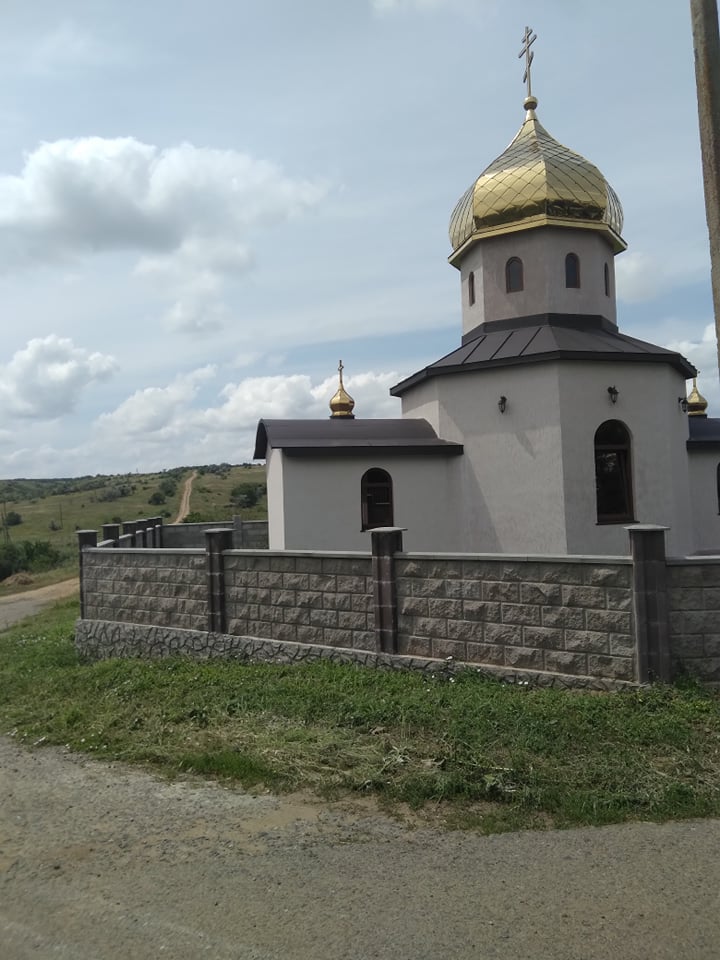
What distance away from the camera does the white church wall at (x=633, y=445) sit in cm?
1156

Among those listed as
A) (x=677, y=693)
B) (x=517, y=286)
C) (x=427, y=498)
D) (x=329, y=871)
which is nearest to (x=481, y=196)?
(x=517, y=286)

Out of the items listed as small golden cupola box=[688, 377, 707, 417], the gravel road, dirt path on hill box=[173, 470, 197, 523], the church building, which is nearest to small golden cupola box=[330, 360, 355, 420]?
the church building

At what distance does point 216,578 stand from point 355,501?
11.7ft

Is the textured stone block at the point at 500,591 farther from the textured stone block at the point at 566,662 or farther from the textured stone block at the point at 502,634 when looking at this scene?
the textured stone block at the point at 566,662

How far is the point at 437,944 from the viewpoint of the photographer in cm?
351

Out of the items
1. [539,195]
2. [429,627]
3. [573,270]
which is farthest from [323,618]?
[539,195]

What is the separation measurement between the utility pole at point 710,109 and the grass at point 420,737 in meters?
2.99

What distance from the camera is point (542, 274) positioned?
529 inches

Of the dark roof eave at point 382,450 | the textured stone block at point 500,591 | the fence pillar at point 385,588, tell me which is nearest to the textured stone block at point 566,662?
the textured stone block at point 500,591

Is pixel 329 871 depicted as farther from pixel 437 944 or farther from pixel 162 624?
pixel 162 624

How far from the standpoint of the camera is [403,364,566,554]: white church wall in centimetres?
1164

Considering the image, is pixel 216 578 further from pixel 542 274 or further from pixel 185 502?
pixel 185 502

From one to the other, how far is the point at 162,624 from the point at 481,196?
9305mm

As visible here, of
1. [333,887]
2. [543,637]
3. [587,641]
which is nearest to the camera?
[333,887]
